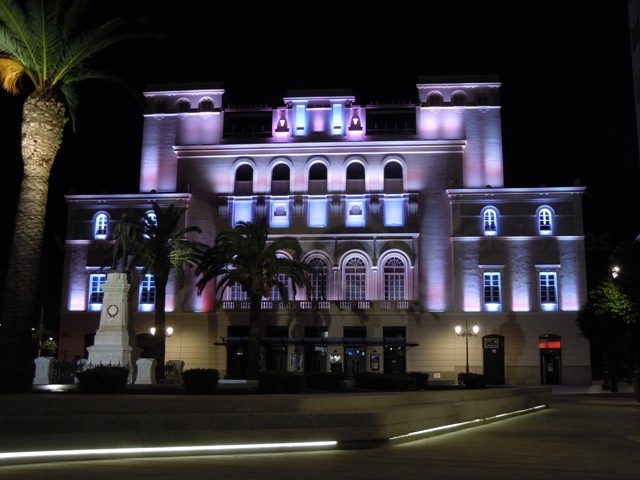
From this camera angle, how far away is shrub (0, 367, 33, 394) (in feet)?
55.9

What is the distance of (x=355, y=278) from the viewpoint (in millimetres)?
53312

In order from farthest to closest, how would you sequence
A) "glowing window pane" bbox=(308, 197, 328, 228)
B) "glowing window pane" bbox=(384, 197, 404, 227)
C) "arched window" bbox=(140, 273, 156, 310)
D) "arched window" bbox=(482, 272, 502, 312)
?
"glowing window pane" bbox=(308, 197, 328, 228) → "glowing window pane" bbox=(384, 197, 404, 227) → "arched window" bbox=(140, 273, 156, 310) → "arched window" bbox=(482, 272, 502, 312)

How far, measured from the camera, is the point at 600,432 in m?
19.7

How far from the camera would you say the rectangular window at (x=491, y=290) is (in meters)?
51.9

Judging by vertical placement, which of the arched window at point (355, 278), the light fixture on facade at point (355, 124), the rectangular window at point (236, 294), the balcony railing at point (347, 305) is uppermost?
the light fixture on facade at point (355, 124)

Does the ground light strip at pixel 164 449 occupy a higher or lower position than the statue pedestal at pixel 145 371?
lower

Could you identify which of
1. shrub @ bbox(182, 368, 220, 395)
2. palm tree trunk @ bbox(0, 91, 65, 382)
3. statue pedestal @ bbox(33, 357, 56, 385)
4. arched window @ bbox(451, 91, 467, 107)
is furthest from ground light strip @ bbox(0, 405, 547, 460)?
arched window @ bbox(451, 91, 467, 107)

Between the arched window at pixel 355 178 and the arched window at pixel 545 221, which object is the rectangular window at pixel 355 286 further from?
the arched window at pixel 545 221

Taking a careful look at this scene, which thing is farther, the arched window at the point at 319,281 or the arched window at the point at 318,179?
the arched window at the point at 318,179

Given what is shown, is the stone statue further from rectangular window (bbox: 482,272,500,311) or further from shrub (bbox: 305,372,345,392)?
rectangular window (bbox: 482,272,500,311)

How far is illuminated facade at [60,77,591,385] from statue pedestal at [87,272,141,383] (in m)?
23.3

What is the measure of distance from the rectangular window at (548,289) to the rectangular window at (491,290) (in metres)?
2.97

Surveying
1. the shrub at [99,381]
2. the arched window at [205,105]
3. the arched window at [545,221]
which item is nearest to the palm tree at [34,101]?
the shrub at [99,381]

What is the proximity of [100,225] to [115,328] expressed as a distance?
28867mm
